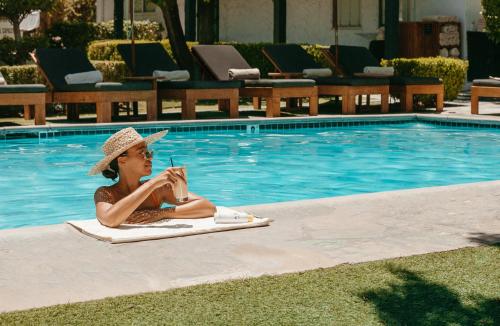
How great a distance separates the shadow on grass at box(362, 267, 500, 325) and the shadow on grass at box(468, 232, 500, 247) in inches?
40.4

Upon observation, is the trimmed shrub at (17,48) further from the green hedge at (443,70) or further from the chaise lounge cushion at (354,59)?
the green hedge at (443,70)

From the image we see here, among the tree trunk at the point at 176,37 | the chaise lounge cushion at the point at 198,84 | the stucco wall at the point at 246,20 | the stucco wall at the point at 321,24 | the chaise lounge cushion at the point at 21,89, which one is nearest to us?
the chaise lounge cushion at the point at 21,89

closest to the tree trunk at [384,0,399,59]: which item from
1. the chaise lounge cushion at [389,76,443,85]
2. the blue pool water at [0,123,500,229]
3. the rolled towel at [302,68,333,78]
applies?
the rolled towel at [302,68,333,78]

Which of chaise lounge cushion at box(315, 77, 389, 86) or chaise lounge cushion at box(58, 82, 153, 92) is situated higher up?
chaise lounge cushion at box(315, 77, 389, 86)

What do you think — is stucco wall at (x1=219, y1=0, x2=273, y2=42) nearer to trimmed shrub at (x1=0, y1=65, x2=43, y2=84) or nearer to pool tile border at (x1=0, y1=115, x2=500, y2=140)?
pool tile border at (x1=0, y1=115, x2=500, y2=140)

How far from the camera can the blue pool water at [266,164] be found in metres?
9.67

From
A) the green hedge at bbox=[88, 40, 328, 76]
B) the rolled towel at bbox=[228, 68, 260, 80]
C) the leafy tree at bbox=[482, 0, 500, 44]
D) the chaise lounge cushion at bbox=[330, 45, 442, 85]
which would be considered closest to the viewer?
the rolled towel at bbox=[228, 68, 260, 80]

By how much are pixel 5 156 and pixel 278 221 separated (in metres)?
6.73

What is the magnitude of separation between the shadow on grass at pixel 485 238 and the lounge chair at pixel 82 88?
9486mm

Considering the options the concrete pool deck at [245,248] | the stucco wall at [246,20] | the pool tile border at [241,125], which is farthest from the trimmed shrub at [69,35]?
the concrete pool deck at [245,248]

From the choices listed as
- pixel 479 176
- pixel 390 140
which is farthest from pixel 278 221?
pixel 390 140

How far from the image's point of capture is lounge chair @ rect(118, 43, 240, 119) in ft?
51.1

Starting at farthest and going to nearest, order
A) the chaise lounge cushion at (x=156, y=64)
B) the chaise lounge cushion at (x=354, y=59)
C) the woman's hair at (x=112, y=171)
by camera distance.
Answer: the chaise lounge cushion at (x=354, y=59) < the chaise lounge cushion at (x=156, y=64) < the woman's hair at (x=112, y=171)

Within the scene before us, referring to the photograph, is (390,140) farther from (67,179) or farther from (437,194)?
(437,194)
